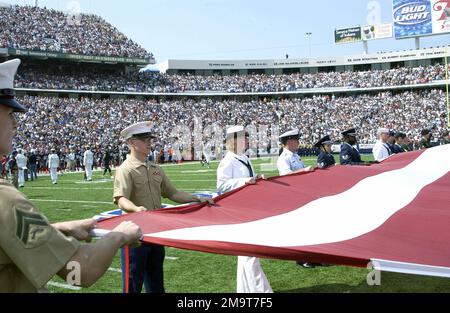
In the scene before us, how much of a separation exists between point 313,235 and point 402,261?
0.64 metres


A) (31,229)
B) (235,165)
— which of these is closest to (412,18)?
(235,165)

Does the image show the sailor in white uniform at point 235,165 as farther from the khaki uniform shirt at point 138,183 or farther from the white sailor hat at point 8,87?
the white sailor hat at point 8,87

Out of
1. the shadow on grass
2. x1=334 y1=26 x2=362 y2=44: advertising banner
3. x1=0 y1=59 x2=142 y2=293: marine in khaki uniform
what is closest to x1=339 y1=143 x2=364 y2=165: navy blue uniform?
the shadow on grass

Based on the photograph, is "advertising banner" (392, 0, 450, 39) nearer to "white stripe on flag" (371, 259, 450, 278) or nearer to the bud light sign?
the bud light sign

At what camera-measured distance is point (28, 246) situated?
147 cm

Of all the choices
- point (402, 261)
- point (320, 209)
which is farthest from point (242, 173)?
point (402, 261)

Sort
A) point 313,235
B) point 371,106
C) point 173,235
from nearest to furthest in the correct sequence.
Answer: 1. point 173,235
2. point 313,235
3. point 371,106

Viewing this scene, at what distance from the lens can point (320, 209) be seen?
3.91m

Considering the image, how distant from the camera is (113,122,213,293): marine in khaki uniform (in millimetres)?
3762

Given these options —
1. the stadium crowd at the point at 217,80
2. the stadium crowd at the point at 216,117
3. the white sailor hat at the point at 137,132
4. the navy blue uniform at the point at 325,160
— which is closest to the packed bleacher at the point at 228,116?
the stadium crowd at the point at 216,117

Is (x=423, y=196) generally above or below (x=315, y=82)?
below

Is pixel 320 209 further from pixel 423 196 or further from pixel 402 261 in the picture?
pixel 402 261

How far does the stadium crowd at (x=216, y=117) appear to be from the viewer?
36.6 m

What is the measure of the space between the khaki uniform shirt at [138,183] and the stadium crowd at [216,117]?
96.1ft
